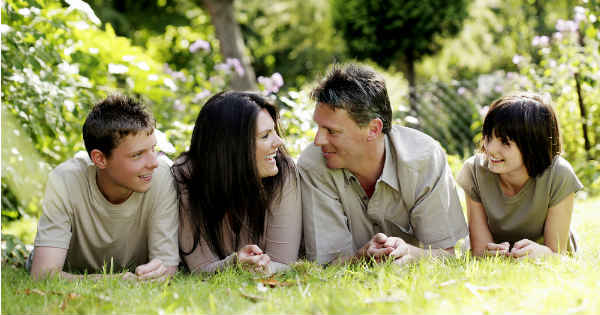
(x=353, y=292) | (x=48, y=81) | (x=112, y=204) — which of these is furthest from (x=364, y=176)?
(x=48, y=81)

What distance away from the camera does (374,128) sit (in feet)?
11.4

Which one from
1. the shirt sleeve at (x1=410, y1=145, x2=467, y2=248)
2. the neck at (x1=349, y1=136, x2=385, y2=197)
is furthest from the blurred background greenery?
the shirt sleeve at (x1=410, y1=145, x2=467, y2=248)

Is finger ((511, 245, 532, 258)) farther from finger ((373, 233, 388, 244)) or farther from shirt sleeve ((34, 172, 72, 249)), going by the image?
shirt sleeve ((34, 172, 72, 249))

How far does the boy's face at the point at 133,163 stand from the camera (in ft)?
→ 10.3

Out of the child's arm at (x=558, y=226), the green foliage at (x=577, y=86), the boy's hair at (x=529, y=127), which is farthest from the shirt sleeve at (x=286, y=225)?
the green foliage at (x=577, y=86)

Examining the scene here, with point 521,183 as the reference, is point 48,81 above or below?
above

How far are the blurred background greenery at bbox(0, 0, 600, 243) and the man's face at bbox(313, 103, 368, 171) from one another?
35 cm

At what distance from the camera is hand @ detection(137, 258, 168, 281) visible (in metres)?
3.00

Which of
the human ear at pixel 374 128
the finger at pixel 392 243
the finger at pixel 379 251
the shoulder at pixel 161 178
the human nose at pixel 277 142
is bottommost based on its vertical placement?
the finger at pixel 379 251

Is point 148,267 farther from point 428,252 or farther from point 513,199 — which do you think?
point 513,199

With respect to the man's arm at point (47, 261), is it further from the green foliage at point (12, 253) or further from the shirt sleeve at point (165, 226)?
the green foliage at point (12, 253)

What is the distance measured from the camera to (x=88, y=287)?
2727 millimetres

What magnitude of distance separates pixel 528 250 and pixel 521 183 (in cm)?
45

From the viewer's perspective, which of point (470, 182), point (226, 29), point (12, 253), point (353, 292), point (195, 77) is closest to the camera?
point (353, 292)
